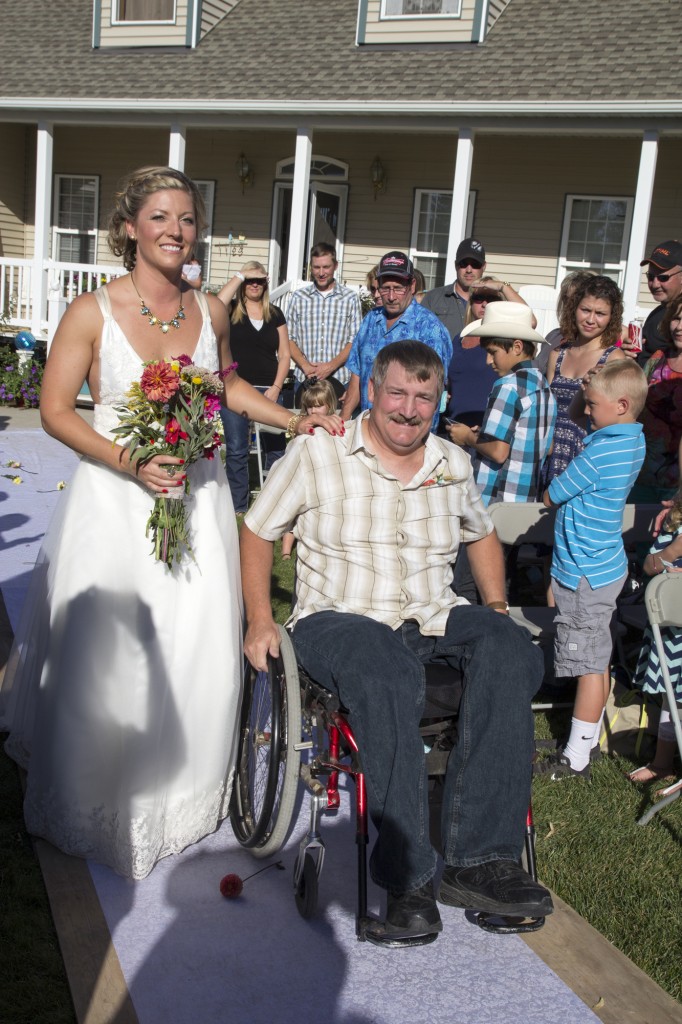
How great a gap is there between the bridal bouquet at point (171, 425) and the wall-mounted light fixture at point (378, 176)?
40.9ft

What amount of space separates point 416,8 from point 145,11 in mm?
4618

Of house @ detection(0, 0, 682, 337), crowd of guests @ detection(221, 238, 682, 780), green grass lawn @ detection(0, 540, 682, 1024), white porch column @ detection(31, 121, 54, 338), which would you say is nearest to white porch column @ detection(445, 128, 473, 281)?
house @ detection(0, 0, 682, 337)

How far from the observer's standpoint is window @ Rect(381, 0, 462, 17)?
1383 cm

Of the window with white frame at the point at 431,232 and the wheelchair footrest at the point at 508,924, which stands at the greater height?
the window with white frame at the point at 431,232

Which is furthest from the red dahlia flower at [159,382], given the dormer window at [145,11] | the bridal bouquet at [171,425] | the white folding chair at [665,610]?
the dormer window at [145,11]

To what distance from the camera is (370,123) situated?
44.5 ft

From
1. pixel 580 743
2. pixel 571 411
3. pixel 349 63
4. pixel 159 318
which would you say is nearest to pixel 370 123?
pixel 349 63

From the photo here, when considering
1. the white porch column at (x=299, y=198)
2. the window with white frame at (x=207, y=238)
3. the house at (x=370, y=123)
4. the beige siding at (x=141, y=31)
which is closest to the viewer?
the house at (x=370, y=123)

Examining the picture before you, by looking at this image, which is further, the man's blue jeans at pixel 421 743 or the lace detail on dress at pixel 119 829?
the lace detail on dress at pixel 119 829

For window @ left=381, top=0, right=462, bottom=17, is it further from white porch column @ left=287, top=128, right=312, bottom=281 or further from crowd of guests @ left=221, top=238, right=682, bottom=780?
crowd of guests @ left=221, top=238, right=682, bottom=780

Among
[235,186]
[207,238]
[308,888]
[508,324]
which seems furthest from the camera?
[207,238]

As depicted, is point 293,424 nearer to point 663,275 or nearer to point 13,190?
point 663,275

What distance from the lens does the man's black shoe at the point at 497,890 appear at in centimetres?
283

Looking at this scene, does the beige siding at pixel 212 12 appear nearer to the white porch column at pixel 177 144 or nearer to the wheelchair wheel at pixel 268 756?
the white porch column at pixel 177 144
